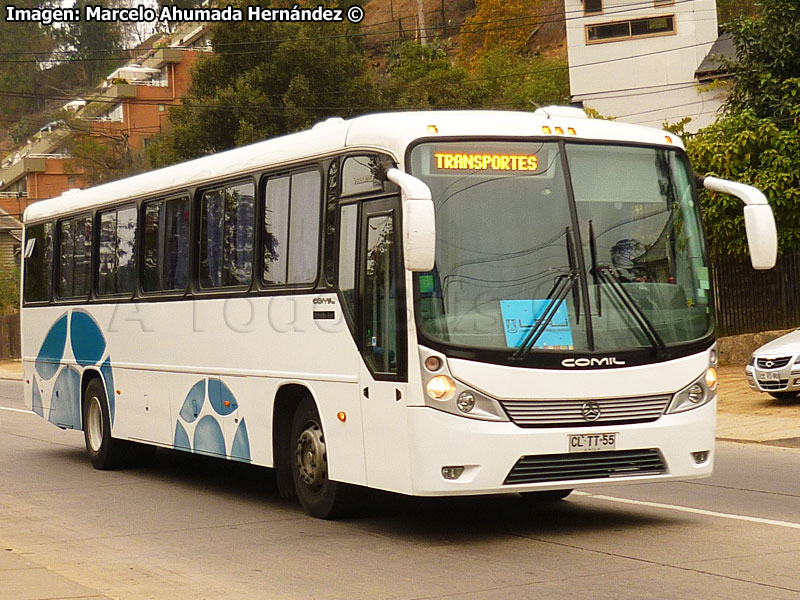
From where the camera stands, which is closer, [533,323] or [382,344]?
[533,323]

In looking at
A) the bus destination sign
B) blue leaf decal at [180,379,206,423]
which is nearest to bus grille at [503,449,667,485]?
the bus destination sign

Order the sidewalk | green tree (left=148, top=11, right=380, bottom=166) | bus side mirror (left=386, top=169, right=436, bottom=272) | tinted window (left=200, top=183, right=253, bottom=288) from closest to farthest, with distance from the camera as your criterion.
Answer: bus side mirror (left=386, top=169, right=436, bottom=272)
tinted window (left=200, top=183, right=253, bottom=288)
the sidewalk
green tree (left=148, top=11, right=380, bottom=166)

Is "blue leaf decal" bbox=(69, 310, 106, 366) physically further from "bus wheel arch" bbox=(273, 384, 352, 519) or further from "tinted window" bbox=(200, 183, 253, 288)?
"bus wheel arch" bbox=(273, 384, 352, 519)

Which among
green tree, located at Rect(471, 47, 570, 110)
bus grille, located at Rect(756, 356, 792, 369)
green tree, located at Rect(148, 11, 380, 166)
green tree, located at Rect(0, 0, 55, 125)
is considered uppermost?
green tree, located at Rect(0, 0, 55, 125)

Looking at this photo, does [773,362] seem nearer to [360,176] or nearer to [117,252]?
[117,252]

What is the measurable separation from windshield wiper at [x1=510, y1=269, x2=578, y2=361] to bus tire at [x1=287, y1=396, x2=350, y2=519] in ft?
6.91

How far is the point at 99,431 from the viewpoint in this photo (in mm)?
15766

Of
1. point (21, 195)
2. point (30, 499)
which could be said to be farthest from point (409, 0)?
point (30, 499)

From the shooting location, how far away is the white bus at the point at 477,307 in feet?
30.1

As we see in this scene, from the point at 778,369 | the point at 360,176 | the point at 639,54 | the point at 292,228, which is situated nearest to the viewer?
the point at 360,176

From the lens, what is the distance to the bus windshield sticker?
365 inches

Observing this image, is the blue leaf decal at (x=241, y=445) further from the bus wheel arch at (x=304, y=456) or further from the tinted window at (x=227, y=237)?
the tinted window at (x=227, y=237)

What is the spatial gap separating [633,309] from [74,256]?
29.5ft

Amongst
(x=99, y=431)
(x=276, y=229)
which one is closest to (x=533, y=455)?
(x=276, y=229)
